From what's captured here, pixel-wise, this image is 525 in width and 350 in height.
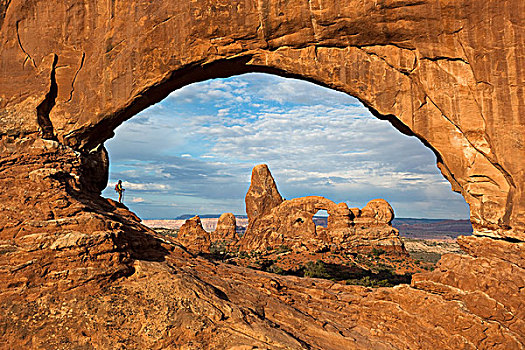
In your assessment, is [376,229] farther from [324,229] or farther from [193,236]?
[193,236]

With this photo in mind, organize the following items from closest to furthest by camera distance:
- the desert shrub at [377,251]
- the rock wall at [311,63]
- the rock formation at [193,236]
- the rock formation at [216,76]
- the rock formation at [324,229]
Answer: the rock formation at [216,76] < the rock wall at [311,63] < the rock formation at [193,236] < the desert shrub at [377,251] < the rock formation at [324,229]

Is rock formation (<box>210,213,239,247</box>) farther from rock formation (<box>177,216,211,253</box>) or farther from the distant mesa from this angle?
rock formation (<box>177,216,211,253</box>)

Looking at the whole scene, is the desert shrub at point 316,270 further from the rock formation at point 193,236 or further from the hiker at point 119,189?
the hiker at point 119,189

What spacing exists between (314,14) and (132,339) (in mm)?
12555

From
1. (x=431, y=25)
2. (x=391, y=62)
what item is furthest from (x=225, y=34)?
(x=431, y=25)

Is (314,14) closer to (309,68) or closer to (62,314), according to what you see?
(309,68)

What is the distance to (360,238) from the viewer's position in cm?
5425

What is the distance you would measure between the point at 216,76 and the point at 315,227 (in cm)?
4384

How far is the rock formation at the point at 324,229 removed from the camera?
53.4m

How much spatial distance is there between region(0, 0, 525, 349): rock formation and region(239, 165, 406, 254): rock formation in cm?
4015

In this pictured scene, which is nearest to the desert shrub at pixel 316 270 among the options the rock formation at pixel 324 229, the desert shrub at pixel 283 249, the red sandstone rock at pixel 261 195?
the rock formation at pixel 324 229

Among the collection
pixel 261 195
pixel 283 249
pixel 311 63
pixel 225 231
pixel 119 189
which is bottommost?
pixel 225 231

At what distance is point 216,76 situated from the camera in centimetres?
1515

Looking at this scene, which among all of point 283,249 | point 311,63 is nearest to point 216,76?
point 311,63
